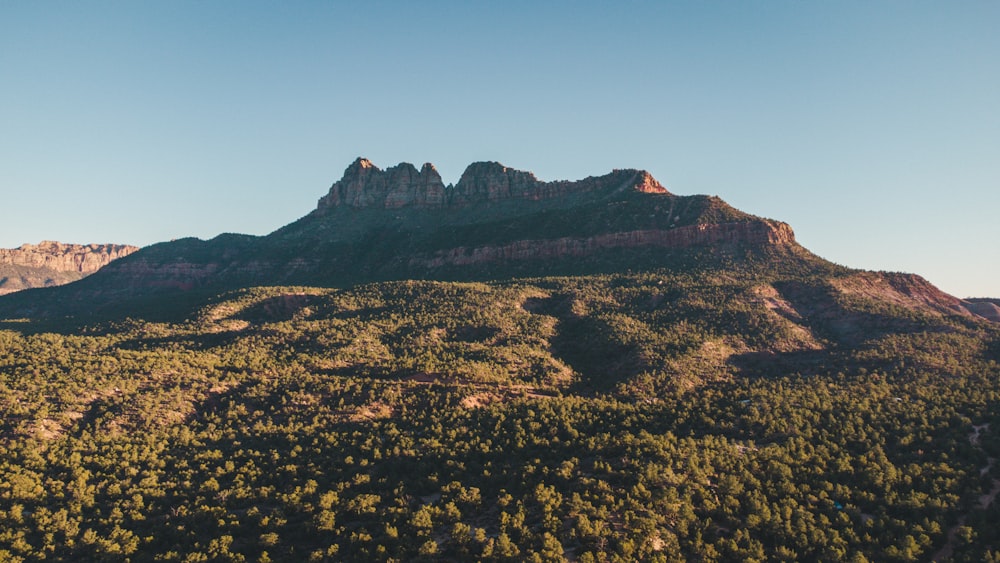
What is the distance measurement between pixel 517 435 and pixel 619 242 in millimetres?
93203

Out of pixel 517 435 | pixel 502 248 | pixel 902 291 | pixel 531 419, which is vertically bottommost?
pixel 517 435

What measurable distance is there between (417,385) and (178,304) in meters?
81.5

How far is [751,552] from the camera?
130 feet

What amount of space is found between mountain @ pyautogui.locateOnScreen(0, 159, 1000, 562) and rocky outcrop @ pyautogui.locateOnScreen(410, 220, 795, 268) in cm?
122

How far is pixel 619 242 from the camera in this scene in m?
140

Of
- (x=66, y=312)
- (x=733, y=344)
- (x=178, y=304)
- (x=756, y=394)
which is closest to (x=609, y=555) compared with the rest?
(x=756, y=394)

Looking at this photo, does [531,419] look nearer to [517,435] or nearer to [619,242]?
[517,435]

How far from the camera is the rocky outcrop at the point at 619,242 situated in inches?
5113

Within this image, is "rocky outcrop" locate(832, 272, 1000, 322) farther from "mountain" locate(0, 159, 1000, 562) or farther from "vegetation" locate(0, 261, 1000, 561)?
"vegetation" locate(0, 261, 1000, 561)

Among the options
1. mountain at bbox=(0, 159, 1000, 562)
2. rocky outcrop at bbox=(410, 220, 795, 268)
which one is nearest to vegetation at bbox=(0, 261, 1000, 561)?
mountain at bbox=(0, 159, 1000, 562)

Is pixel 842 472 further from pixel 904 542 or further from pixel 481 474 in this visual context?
pixel 481 474

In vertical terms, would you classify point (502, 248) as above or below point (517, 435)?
above

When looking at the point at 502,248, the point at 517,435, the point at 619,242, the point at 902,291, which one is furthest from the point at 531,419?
the point at 902,291

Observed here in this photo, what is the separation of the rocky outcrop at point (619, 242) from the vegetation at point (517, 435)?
2908 cm
